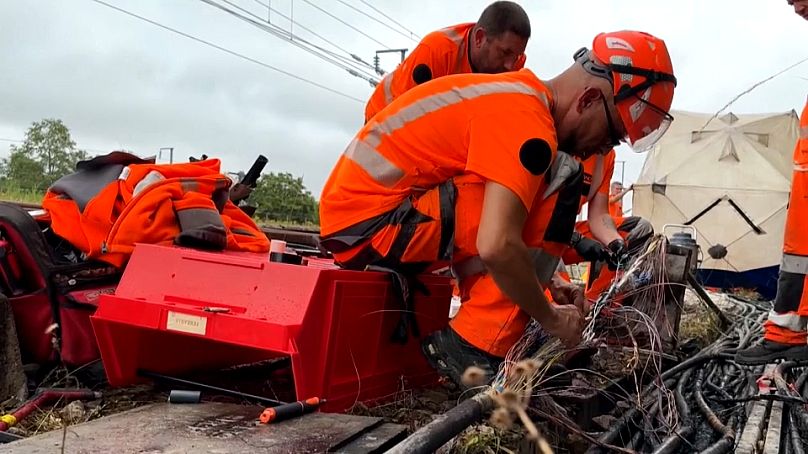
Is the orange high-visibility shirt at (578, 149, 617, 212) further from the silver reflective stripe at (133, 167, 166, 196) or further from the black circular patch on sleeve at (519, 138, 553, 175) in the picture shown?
the silver reflective stripe at (133, 167, 166, 196)

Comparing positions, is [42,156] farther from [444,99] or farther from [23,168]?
[444,99]

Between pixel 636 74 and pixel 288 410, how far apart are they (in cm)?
164

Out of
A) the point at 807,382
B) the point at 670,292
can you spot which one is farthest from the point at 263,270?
the point at 670,292

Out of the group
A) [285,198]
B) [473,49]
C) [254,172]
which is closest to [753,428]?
[473,49]

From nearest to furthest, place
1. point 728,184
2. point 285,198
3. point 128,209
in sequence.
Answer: point 128,209 < point 728,184 < point 285,198

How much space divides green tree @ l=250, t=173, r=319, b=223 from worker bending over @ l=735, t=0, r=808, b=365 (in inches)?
1060

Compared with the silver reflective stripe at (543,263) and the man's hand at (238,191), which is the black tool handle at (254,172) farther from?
the silver reflective stripe at (543,263)

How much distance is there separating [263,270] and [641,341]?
2187 millimetres

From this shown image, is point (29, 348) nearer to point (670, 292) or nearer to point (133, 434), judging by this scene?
point (133, 434)

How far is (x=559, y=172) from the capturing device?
2412 mm

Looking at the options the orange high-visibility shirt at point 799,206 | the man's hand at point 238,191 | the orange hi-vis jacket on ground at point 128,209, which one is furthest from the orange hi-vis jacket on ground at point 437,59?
the orange high-visibility shirt at point 799,206

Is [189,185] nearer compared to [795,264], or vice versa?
[189,185]

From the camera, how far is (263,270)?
2.25 meters

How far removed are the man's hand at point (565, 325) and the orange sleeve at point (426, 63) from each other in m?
2.03
